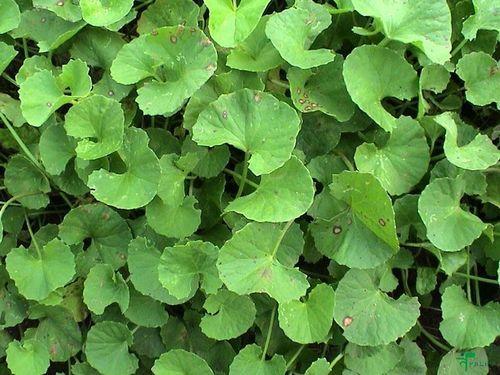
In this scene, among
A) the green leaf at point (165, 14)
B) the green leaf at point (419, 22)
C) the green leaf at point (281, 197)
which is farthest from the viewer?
the green leaf at point (165, 14)

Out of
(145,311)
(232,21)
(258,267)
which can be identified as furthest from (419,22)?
(145,311)

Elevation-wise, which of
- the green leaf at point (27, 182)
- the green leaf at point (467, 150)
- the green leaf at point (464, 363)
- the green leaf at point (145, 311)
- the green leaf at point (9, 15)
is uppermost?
the green leaf at point (9, 15)

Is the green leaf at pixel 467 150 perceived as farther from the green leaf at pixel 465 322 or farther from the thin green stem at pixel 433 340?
the thin green stem at pixel 433 340

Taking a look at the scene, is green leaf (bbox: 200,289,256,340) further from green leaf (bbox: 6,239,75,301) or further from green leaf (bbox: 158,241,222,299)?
green leaf (bbox: 6,239,75,301)

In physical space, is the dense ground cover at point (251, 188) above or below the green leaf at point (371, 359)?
above

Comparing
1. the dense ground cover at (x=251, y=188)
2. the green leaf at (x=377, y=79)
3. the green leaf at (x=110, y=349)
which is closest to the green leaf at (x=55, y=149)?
the dense ground cover at (x=251, y=188)

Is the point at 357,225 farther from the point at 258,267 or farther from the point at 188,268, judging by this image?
the point at 188,268

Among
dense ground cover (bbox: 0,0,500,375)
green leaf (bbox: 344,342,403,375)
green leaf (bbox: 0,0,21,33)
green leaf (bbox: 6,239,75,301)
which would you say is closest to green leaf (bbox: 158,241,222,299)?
dense ground cover (bbox: 0,0,500,375)
